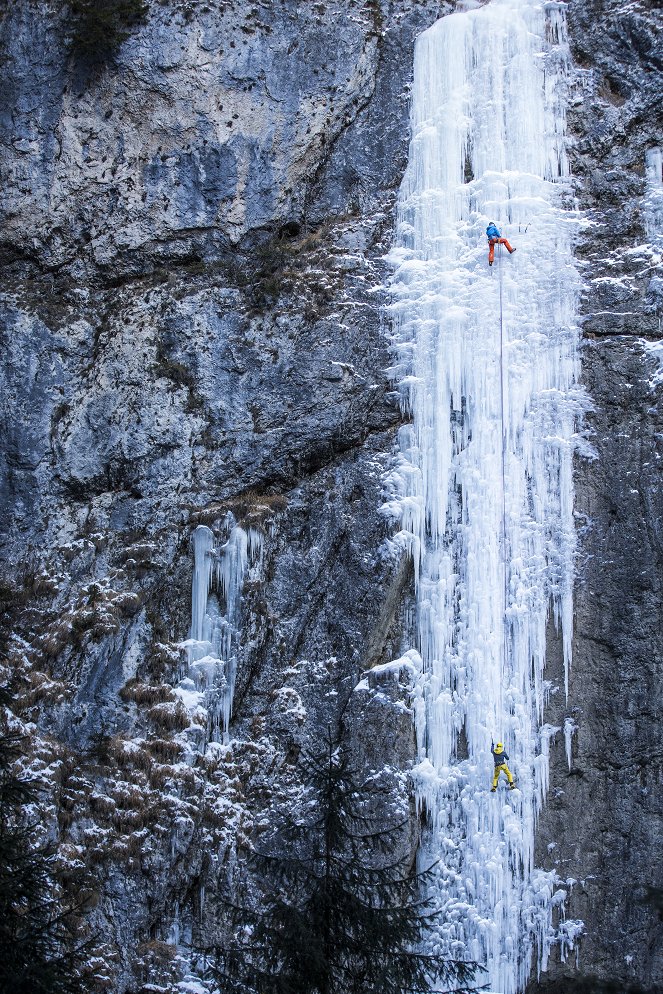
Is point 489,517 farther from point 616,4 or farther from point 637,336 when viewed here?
point 616,4

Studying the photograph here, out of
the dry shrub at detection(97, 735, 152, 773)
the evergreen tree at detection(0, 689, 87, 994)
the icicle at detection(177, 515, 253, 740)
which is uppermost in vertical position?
the icicle at detection(177, 515, 253, 740)

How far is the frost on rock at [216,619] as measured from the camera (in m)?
13.3

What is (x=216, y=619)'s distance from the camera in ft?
45.1

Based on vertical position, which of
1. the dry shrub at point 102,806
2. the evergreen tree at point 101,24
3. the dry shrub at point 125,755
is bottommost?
the dry shrub at point 102,806

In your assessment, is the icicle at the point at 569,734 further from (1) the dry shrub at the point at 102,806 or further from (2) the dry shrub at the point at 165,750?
(1) the dry shrub at the point at 102,806

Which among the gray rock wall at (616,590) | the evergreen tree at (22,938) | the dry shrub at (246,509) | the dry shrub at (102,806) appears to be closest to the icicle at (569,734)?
the gray rock wall at (616,590)

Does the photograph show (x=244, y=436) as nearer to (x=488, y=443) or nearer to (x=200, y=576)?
(x=200, y=576)

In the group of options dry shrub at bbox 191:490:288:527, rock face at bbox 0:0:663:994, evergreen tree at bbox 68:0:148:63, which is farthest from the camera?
evergreen tree at bbox 68:0:148:63

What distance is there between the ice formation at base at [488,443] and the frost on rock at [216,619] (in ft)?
7.39

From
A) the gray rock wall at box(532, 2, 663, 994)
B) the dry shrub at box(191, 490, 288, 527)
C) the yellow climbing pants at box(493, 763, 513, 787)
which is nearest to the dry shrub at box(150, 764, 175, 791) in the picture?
the dry shrub at box(191, 490, 288, 527)

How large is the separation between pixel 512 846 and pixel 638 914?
1.63 m

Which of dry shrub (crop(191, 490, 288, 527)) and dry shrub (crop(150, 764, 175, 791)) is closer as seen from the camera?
dry shrub (crop(150, 764, 175, 791))

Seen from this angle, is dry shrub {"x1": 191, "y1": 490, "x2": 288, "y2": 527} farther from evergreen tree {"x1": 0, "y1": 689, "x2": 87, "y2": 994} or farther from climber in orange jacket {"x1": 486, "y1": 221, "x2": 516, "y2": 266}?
evergreen tree {"x1": 0, "y1": 689, "x2": 87, "y2": 994}

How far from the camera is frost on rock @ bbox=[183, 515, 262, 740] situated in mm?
13344
